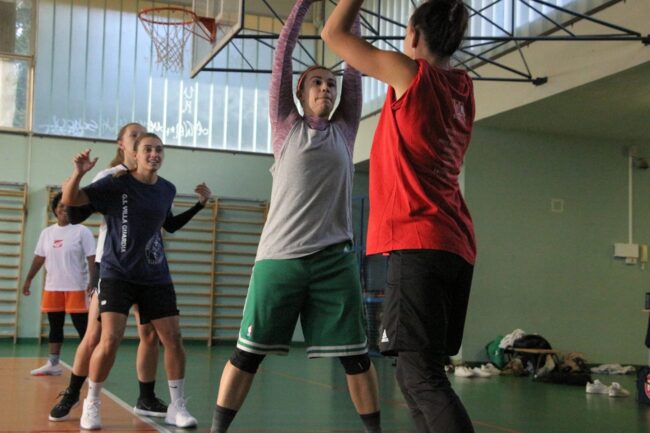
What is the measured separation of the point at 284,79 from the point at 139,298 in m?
1.75

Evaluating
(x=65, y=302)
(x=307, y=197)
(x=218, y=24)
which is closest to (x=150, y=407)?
(x=307, y=197)

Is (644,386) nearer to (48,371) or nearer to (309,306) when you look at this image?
(309,306)

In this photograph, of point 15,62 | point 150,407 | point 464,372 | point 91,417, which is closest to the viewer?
point 91,417

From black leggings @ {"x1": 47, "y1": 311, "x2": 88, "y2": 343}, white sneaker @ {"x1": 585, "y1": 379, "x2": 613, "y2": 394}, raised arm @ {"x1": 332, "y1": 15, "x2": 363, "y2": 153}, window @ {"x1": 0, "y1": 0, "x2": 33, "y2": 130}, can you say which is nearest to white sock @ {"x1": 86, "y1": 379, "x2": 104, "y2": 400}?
raised arm @ {"x1": 332, "y1": 15, "x2": 363, "y2": 153}

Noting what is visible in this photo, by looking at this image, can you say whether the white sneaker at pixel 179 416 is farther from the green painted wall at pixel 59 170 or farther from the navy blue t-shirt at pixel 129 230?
the green painted wall at pixel 59 170

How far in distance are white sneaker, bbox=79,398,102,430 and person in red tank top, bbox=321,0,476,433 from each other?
2401mm

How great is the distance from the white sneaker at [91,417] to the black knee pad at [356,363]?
5.31 ft

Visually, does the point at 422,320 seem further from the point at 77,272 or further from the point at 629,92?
the point at 629,92

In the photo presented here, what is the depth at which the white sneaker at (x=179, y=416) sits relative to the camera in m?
4.57

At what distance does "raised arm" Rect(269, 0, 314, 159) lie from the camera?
3.42m

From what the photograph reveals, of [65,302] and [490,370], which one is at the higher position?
[65,302]

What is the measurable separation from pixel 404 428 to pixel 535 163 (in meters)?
7.17

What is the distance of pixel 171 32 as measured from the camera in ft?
40.1

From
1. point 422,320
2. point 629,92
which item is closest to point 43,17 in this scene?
point 629,92
